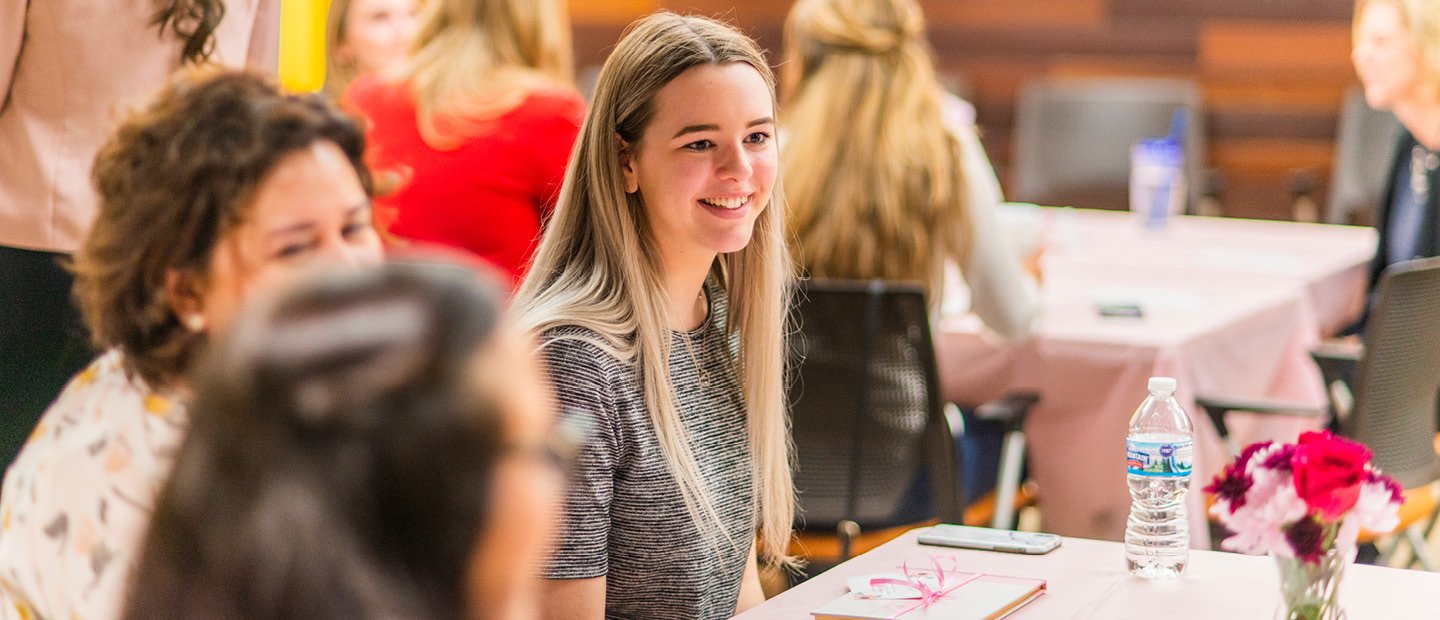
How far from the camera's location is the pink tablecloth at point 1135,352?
→ 3.19 meters

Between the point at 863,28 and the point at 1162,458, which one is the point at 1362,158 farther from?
the point at 1162,458

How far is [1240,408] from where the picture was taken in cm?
311

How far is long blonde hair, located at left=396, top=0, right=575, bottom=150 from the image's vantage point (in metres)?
2.87

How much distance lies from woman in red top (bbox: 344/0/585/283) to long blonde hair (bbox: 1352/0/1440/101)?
2.09 m

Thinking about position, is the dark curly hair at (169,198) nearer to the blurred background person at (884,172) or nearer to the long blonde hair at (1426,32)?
the blurred background person at (884,172)

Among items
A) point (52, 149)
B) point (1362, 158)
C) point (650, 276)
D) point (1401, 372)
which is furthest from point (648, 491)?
point (1362, 158)

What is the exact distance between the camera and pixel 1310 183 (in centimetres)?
565

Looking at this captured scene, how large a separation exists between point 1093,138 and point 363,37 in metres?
3.13

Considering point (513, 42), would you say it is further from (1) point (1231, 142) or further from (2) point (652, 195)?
(1) point (1231, 142)

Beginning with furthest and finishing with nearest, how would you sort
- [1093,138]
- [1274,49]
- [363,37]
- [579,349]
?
1. [1274,49]
2. [1093,138]
3. [363,37]
4. [579,349]

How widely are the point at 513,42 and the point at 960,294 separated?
1248 mm

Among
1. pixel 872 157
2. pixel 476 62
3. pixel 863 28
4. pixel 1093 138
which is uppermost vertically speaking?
pixel 1093 138

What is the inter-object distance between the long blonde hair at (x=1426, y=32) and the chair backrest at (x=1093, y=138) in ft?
6.18

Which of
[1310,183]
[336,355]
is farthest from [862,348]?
[1310,183]
